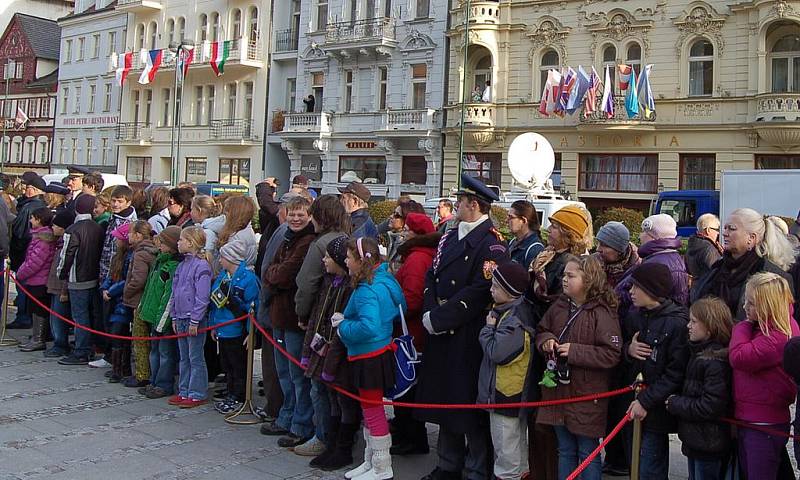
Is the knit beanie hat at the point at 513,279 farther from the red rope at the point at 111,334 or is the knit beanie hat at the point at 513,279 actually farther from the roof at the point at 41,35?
the roof at the point at 41,35

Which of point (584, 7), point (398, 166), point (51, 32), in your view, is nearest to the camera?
point (584, 7)

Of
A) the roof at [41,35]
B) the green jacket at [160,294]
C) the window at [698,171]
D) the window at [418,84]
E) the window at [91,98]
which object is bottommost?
the green jacket at [160,294]

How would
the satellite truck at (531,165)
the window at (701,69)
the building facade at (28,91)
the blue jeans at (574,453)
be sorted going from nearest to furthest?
the blue jeans at (574,453), the satellite truck at (531,165), the window at (701,69), the building facade at (28,91)

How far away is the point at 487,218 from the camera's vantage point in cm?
620

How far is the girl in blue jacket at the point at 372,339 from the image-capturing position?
6125mm

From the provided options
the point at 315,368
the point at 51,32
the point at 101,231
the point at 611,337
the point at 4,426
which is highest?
the point at 51,32

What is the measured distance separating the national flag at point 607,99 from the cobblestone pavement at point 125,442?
21082 millimetres

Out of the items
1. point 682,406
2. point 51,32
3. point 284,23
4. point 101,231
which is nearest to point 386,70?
point 284,23

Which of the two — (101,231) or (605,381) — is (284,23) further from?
(605,381)

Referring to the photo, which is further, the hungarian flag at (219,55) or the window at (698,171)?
the hungarian flag at (219,55)

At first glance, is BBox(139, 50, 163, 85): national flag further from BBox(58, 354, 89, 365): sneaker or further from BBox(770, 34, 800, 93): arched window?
BBox(58, 354, 89, 365): sneaker

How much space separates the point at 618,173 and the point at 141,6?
2916cm

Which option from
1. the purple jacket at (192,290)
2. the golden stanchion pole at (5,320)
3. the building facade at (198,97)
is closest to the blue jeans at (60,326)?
the golden stanchion pole at (5,320)

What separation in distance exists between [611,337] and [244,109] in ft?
122
